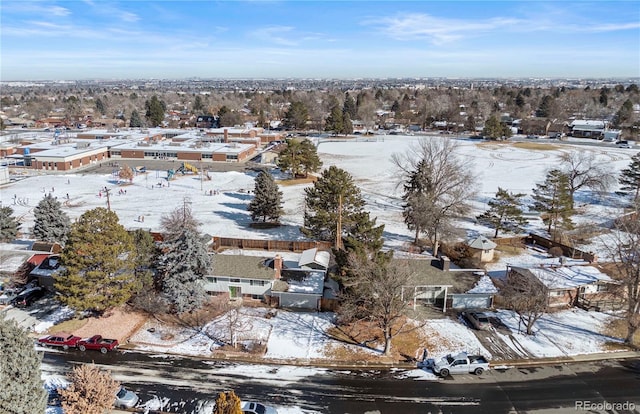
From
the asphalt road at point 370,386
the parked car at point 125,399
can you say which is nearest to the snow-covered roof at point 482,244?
the asphalt road at point 370,386

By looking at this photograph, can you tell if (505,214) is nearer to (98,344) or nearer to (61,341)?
(98,344)

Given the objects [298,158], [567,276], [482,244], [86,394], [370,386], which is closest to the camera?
[86,394]

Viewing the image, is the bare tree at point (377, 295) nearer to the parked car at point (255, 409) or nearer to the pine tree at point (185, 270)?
the parked car at point (255, 409)

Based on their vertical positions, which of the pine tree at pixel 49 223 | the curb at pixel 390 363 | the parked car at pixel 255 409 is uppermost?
the pine tree at pixel 49 223

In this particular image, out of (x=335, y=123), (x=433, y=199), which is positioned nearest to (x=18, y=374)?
(x=433, y=199)

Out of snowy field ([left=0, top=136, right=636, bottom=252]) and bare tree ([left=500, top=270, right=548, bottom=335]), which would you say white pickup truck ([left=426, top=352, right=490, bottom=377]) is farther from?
snowy field ([left=0, top=136, right=636, bottom=252])

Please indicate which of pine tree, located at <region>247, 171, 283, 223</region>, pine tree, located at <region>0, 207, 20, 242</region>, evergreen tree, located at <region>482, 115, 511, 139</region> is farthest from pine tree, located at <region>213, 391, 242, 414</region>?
evergreen tree, located at <region>482, 115, 511, 139</region>
